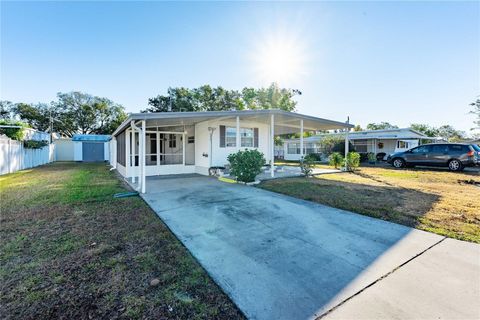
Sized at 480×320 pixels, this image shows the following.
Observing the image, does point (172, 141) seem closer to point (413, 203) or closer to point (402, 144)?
point (413, 203)

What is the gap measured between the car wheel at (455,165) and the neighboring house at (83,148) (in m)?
29.7

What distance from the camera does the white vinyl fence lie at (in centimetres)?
1182

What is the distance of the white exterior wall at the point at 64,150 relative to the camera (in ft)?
82.1

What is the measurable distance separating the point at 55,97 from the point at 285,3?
38.9m

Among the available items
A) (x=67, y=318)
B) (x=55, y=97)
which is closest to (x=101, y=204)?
(x=67, y=318)

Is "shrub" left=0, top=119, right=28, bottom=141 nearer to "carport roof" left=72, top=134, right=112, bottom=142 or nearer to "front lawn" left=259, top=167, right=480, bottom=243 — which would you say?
"carport roof" left=72, top=134, right=112, bottom=142

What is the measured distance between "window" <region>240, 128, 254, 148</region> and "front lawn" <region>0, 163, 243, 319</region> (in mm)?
7865

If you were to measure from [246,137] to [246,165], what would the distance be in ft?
12.9

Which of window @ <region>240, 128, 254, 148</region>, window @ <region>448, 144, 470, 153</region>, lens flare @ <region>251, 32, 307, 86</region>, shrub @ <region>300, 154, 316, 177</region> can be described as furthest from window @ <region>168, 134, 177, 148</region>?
window @ <region>448, 144, 470, 153</region>

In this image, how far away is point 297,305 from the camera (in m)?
2.02

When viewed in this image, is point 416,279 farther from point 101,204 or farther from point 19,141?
point 19,141

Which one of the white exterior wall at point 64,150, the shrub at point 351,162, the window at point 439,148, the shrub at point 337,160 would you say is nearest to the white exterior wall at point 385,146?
the window at point 439,148

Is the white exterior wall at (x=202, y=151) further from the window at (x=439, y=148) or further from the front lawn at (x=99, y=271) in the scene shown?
the window at (x=439, y=148)

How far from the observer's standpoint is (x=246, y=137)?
12086mm
